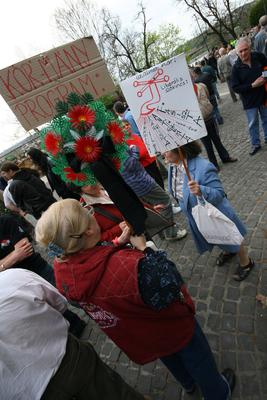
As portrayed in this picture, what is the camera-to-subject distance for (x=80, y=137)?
170 cm

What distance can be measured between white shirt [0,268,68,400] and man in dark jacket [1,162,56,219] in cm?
297

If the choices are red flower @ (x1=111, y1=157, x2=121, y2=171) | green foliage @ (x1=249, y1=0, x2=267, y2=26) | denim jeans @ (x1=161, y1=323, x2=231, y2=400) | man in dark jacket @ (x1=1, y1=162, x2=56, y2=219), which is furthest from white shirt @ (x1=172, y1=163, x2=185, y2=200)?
green foliage @ (x1=249, y1=0, x2=267, y2=26)

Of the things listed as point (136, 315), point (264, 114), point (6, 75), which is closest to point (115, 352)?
point (136, 315)

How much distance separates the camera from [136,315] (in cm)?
161

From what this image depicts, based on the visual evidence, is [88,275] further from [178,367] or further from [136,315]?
[178,367]

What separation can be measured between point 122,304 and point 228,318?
157 centimetres

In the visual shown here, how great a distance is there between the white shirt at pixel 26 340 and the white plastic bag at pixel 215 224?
1533 millimetres

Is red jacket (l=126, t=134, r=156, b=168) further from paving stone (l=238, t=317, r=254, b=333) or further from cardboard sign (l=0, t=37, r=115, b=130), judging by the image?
paving stone (l=238, t=317, r=254, b=333)

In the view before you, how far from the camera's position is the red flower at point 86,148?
5.57ft

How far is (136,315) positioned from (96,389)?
1.44ft

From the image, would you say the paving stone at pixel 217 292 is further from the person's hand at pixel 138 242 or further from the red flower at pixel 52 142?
the red flower at pixel 52 142

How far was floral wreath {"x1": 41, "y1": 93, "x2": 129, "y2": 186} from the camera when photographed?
171cm

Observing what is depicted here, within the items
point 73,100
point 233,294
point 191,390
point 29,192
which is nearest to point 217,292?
point 233,294

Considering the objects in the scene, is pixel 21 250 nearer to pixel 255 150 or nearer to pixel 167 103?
pixel 167 103
